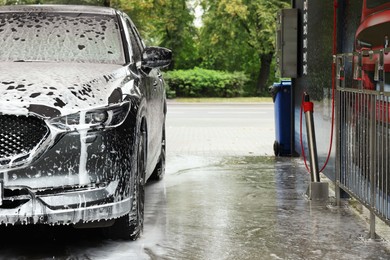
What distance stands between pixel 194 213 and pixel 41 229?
4.92ft

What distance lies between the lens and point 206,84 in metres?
37.1

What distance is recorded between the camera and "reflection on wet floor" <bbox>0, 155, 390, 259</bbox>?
5.71 meters

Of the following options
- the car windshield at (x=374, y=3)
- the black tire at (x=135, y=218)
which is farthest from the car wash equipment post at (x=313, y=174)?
the black tire at (x=135, y=218)

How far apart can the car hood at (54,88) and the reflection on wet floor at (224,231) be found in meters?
1.13

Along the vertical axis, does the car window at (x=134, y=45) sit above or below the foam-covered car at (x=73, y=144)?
above

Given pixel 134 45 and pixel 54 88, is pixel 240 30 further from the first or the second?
pixel 54 88

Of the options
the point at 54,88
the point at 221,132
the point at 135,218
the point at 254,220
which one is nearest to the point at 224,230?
the point at 254,220

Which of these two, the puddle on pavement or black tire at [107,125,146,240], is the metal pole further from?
black tire at [107,125,146,240]

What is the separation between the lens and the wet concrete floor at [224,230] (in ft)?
18.7

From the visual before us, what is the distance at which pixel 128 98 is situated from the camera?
5.73m

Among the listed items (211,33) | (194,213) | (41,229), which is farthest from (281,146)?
(211,33)

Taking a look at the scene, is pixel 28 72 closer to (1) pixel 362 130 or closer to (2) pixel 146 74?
(2) pixel 146 74

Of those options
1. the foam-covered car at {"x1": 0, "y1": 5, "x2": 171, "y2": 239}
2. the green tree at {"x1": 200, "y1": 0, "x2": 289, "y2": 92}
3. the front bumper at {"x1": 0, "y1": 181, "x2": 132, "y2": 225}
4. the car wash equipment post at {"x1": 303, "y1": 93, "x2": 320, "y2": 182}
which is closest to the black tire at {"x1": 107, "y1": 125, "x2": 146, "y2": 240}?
the foam-covered car at {"x1": 0, "y1": 5, "x2": 171, "y2": 239}

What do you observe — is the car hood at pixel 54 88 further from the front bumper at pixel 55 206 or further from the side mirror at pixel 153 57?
the side mirror at pixel 153 57
